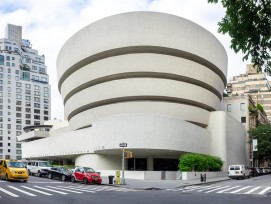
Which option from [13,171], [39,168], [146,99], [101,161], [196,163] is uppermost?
[146,99]

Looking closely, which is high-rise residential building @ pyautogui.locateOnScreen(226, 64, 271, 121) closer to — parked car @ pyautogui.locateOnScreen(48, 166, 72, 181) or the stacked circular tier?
the stacked circular tier

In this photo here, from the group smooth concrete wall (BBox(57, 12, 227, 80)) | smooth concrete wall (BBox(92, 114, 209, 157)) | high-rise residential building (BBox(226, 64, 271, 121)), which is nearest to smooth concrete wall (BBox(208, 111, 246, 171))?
smooth concrete wall (BBox(57, 12, 227, 80))

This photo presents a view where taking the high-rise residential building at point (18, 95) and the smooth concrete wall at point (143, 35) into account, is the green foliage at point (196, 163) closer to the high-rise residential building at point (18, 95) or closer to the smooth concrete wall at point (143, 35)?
the smooth concrete wall at point (143, 35)

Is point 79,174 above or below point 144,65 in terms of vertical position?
below

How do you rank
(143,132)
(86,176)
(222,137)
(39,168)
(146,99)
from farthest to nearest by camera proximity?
(222,137) → (146,99) → (143,132) → (39,168) → (86,176)

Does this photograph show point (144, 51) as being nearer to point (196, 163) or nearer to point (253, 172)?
point (196, 163)

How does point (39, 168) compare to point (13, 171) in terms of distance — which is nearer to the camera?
point (13, 171)

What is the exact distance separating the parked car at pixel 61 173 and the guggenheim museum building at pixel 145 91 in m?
13.7

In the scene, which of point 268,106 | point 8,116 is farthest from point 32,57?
point 268,106

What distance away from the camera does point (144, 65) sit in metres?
58.6

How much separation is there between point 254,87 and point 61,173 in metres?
131

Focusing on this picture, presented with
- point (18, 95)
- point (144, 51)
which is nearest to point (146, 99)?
point (144, 51)

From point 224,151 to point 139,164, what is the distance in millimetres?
15208

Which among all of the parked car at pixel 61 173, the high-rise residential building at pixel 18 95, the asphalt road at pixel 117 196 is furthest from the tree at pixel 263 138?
the high-rise residential building at pixel 18 95
